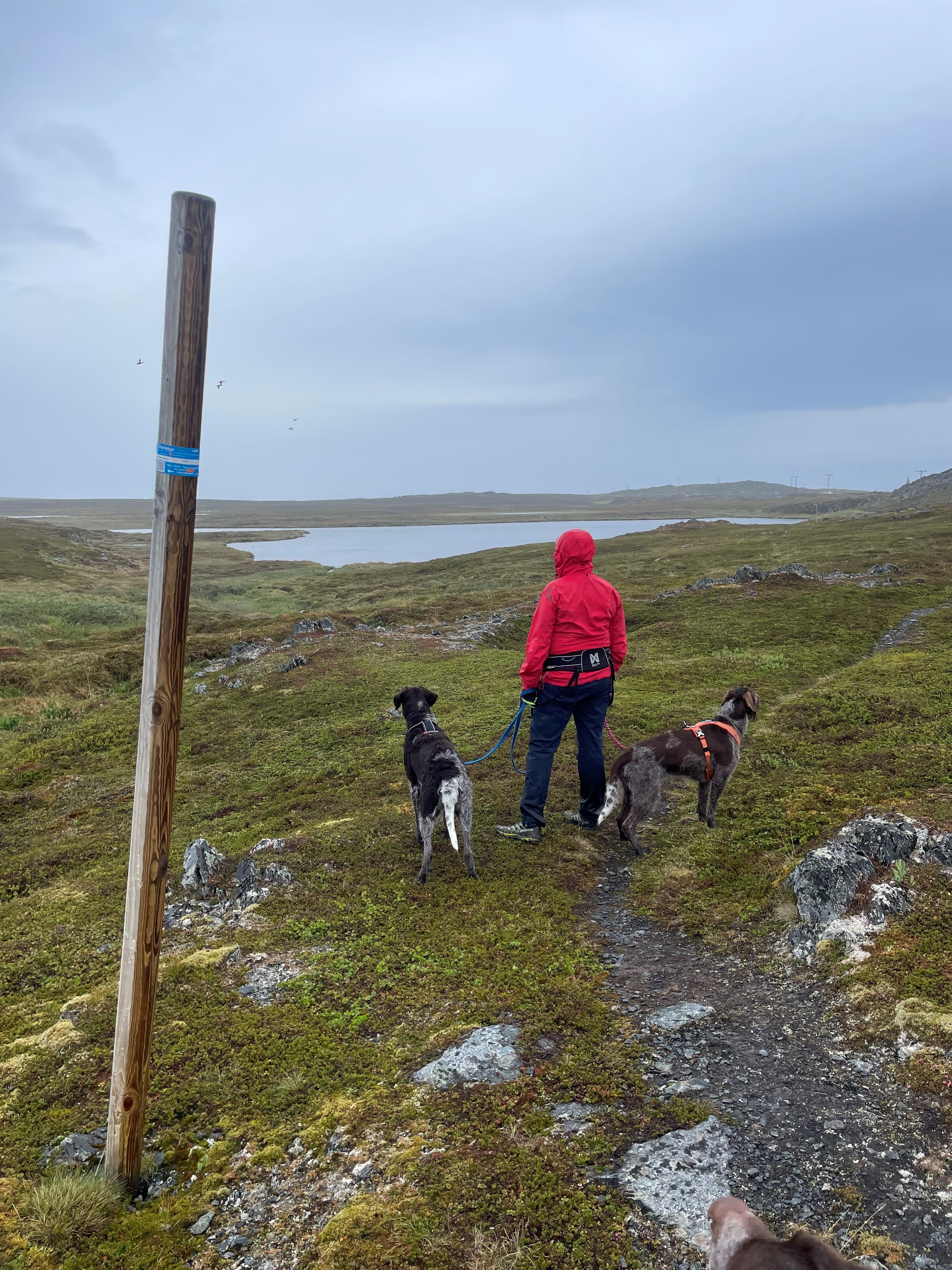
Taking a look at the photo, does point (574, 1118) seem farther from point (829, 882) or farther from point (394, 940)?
point (829, 882)

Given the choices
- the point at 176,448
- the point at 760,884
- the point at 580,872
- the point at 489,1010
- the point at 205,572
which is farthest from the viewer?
the point at 205,572

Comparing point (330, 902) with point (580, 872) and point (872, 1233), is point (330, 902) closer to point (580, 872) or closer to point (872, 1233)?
point (580, 872)

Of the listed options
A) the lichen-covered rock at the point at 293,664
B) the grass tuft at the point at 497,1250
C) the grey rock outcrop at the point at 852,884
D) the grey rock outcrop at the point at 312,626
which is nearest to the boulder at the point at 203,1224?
the grass tuft at the point at 497,1250

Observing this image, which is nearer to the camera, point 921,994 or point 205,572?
point 921,994

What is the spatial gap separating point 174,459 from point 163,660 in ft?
4.29

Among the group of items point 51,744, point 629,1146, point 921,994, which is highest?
point 921,994

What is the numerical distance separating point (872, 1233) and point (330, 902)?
5.92 meters

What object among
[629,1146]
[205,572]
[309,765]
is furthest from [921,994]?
[205,572]

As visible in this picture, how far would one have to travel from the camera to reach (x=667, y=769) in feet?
30.9

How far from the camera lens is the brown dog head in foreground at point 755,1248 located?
290 cm

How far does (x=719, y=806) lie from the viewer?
33.5 feet

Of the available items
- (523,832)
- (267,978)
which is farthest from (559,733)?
(267,978)

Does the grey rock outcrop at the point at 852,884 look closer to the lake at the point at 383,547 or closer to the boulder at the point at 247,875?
the boulder at the point at 247,875

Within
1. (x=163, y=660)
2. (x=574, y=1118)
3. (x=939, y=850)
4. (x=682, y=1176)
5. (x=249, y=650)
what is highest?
(x=163, y=660)
